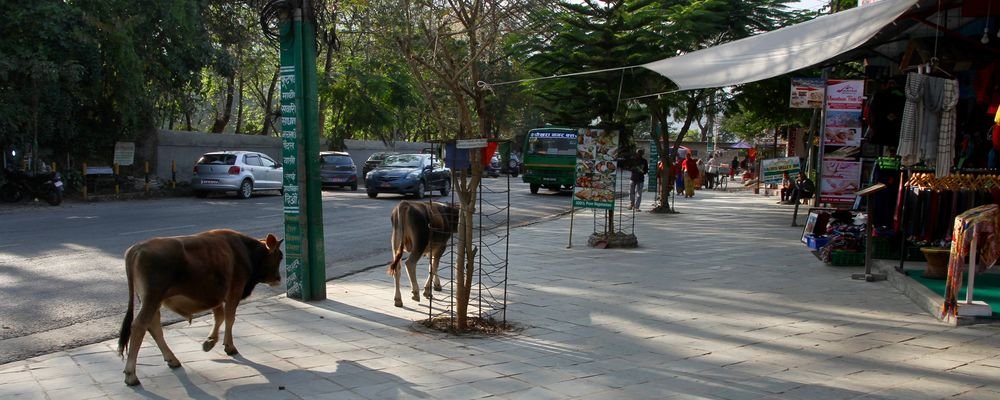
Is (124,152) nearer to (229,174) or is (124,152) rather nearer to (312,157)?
(229,174)

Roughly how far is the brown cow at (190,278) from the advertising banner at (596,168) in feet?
25.3

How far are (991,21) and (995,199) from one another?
2.42 metres

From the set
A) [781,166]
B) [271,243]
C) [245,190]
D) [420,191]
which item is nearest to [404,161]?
[420,191]

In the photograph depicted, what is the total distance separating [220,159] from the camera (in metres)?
24.3

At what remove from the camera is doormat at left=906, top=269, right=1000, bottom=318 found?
785 cm

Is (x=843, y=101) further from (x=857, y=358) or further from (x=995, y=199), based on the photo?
(x=857, y=358)

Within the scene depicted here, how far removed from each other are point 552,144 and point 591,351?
2325 centimetres

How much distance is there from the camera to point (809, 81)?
47.6ft

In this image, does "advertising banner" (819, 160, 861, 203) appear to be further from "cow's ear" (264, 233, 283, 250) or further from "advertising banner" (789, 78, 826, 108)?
"cow's ear" (264, 233, 283, 250)

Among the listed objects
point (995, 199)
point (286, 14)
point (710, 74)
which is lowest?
point (995, 199)

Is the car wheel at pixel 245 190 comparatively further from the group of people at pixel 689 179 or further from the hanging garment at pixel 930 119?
the hanging garment at pixel 930 119

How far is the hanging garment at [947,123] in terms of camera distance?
25.5 ft

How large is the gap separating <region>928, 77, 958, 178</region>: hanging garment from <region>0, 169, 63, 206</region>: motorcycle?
20051 millimetres

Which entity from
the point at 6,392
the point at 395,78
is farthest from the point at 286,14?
the point at 395,78
